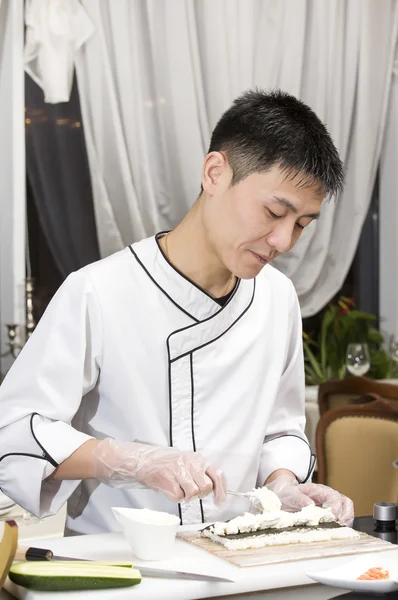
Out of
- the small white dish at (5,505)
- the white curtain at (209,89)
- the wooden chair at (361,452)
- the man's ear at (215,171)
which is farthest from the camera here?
the white curtain at (209,89)

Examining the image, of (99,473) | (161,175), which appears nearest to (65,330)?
(99,473)

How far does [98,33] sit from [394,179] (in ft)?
5.78

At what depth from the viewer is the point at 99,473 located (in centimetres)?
141

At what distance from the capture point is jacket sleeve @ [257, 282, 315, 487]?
1693 mm

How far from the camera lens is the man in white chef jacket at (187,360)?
1.42 metres

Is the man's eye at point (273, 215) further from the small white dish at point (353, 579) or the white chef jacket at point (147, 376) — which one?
the small white dish at point (353, 579)

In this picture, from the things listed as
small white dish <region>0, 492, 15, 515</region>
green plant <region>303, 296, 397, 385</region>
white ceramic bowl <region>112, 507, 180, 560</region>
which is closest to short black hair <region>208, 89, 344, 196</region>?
white ceramic bowl <region>112, 507, 180, 560</region>

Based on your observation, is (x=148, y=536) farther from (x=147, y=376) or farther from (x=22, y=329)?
(x=22, y=329)

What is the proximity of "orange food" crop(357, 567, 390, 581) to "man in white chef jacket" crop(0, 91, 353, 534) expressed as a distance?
0.94 ft

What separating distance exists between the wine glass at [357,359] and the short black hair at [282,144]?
235cm

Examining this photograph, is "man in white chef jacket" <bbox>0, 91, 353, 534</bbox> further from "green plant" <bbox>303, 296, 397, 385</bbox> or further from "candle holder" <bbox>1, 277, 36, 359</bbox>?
"green plant" <bbox>303, 296, 397, 385</bbox>

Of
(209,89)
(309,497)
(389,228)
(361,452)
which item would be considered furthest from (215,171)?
(389,228)

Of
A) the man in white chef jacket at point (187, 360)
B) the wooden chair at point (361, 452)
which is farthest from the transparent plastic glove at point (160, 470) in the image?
the wooden chair at point (361, 452)

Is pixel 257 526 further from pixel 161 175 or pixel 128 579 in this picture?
pixel 161 175
